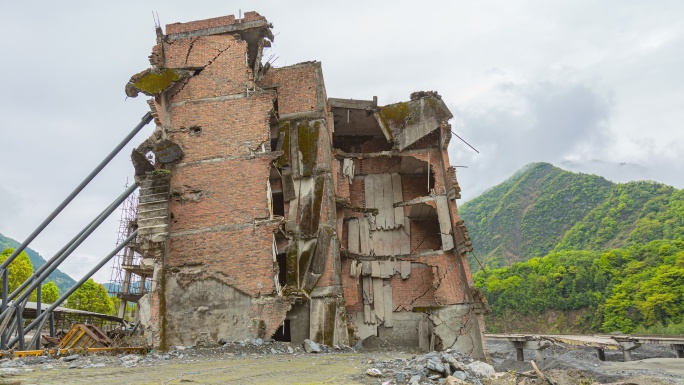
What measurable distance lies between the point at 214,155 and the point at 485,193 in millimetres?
80215

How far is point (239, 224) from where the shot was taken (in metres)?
14.1

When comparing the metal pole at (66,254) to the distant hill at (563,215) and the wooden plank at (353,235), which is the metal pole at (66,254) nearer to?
the wooden plank at (353,235)

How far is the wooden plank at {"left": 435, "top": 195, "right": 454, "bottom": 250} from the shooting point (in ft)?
Result: 58.5

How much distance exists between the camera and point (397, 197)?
19391mm

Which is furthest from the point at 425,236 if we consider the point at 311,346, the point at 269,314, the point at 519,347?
the point at 519,347

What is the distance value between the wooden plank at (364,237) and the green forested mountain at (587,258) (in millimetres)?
9603

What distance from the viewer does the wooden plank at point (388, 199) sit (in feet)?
62.4

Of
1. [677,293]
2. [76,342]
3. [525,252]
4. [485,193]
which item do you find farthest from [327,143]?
[485,193]

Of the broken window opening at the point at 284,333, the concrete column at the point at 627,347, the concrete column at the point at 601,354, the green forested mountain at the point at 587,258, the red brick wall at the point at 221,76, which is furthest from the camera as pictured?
the green forested mountain at the point at 587,258

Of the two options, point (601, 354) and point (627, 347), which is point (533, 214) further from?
point (627, 347)

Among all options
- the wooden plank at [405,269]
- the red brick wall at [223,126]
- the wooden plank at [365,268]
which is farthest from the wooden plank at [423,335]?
the red brick wall at [223,126]

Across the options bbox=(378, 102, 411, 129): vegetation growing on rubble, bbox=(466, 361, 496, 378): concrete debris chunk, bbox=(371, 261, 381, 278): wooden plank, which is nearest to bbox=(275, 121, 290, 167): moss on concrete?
bbox=(378, 102, 411, 129): vegetation growing on rubble

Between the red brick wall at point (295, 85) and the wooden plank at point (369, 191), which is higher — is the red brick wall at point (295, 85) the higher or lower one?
the higher one

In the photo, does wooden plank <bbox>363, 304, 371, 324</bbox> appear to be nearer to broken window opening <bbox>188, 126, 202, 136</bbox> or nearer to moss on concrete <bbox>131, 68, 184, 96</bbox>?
broken window opening <bbox>188, 126, 202, 136</bbox>
